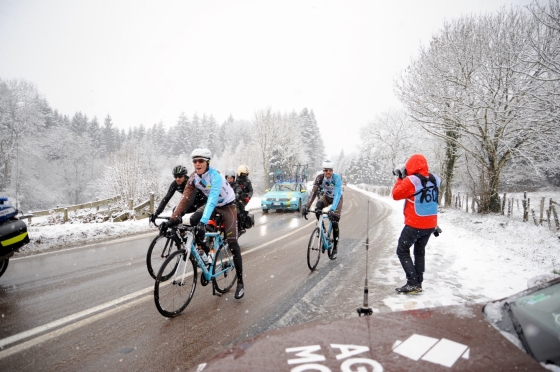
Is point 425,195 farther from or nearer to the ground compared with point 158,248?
farther from the ground

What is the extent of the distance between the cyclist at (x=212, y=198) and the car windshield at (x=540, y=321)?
3.30m

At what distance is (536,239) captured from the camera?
1005cm

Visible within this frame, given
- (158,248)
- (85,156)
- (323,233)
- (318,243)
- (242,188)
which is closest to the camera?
(158,248)

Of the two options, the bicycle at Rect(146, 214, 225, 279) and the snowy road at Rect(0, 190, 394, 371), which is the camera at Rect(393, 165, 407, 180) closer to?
the snowy road at Rect(0, 190, 394, 371)

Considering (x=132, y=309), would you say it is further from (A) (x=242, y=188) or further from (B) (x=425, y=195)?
(A) (x=242, y=188)

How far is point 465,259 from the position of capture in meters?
6.89

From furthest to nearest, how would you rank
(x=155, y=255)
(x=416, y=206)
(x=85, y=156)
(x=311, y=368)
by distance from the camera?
(x=85, y=156), (x=155, y=255), (x=416, y=206), (x=311, y=368)

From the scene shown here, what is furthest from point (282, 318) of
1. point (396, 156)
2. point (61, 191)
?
point (61, 191)

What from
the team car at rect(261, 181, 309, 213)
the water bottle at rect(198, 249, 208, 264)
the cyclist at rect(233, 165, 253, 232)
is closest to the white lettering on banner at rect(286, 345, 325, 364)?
the water bottle at rect(198, 249, 208, 264)

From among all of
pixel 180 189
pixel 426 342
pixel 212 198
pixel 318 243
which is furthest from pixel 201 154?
pixel 426 342

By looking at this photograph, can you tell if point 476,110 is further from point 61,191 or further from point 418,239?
point 61,191

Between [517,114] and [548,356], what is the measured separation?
14613mm

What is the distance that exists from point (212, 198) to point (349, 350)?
279 cm

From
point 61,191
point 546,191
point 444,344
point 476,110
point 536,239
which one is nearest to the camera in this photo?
point 444,344
